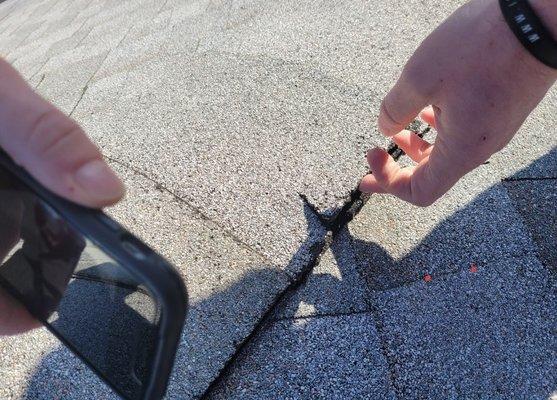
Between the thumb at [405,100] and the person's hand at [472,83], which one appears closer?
the person's hand at [472,83]

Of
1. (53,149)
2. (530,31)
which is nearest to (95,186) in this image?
(53,149)

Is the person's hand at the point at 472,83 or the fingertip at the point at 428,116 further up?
the person's hand at the point at 472,83

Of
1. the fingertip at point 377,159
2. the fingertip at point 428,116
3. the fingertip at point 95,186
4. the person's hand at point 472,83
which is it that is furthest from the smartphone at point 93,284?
the fingertip at point 428,116

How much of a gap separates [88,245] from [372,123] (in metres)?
1.30

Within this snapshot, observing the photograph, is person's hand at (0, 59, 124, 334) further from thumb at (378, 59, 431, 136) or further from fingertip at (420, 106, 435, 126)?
fingertip at (420, 106, 435, 126)

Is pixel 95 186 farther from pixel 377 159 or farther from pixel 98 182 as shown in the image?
pixel 377 159

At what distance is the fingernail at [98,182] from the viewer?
0.78 m

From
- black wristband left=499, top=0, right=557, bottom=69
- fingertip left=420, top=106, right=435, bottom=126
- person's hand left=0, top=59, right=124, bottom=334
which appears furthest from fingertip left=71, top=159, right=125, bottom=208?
fingertip left=420, top=106, right=435, bottom=126

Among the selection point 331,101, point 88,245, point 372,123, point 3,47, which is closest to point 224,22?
point 331,101

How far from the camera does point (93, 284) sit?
1.02m

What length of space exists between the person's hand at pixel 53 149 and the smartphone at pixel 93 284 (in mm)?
28

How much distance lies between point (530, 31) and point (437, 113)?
0.29m

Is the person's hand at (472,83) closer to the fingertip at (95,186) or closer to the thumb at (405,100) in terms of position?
the thumb at (405,100)

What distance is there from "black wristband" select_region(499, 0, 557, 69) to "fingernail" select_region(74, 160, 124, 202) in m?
0.89
